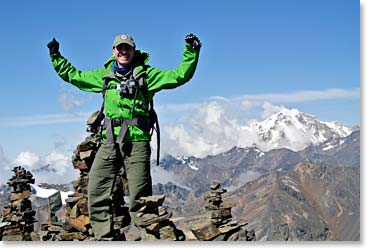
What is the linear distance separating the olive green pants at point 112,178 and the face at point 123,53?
141 cm

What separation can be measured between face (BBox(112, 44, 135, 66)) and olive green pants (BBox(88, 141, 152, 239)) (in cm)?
141

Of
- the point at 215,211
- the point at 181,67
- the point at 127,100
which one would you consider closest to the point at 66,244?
the point at 127,100

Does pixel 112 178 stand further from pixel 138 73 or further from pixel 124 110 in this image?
pixel 138 73

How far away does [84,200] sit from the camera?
45.5 ft

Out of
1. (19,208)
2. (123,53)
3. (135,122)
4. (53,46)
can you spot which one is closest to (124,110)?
(135,122)

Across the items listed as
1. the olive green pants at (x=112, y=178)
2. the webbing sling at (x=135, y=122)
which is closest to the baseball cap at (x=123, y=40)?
the webbing sling at (x=135, y=122)

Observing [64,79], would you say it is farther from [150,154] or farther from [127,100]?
[150,154]

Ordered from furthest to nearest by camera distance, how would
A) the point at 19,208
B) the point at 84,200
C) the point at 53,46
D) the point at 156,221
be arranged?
the point at 19,208, the point at 84,200, the point at 53,46, the point at 156,221

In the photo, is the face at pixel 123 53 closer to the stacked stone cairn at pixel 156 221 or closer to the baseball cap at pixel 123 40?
the baseball cap at pixel 123 40

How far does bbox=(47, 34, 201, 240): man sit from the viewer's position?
1025cm

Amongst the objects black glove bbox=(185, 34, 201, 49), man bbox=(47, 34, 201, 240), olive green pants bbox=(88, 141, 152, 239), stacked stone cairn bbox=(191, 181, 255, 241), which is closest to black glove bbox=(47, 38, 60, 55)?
man bbox=(47, 34, 201, 240)

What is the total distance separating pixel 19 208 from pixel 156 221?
1444 cm

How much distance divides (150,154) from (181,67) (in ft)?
5.43

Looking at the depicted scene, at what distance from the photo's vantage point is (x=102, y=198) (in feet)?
35.1
